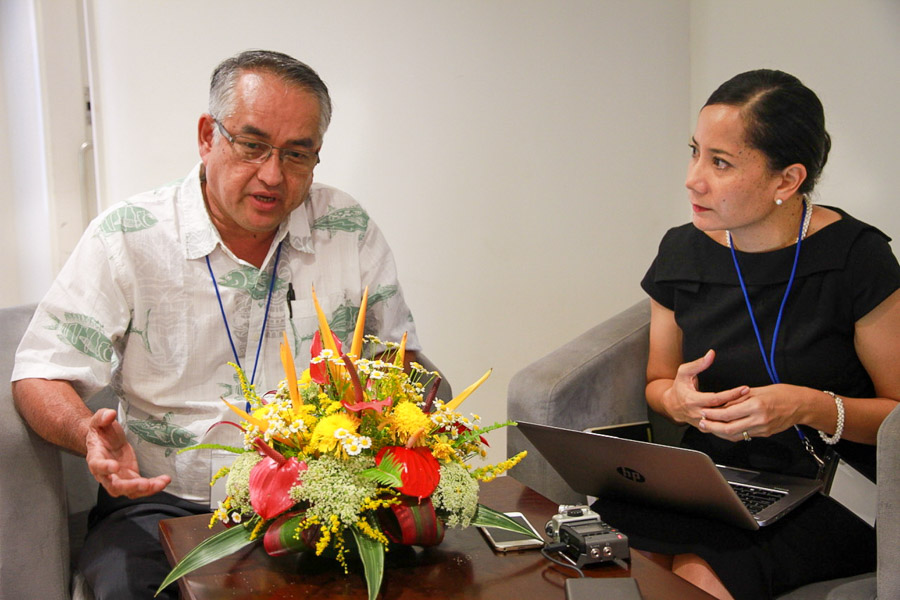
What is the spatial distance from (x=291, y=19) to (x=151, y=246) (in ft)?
3.51

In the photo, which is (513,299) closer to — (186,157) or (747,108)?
(186,157)

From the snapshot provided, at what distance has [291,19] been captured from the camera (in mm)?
2650

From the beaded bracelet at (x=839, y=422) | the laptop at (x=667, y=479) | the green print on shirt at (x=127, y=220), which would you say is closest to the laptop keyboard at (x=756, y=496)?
the laptop at (x=667, y=479)

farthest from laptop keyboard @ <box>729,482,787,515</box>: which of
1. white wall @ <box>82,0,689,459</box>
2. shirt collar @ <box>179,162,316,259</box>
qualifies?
white wall @ <box>82,0,689,459</box>

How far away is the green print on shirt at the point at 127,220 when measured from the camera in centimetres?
188

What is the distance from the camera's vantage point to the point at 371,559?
3.96 feet

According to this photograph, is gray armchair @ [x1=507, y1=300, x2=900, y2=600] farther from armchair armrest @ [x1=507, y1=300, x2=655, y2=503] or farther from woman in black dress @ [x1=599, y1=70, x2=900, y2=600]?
woman in black dress @ [x1=599, y1=70, x2=900, y2=600]

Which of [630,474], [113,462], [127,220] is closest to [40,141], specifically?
[127,220]

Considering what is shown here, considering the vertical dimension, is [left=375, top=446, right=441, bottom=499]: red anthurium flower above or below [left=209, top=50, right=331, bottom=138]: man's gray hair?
below

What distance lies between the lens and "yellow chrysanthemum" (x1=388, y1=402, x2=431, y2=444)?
1.29m

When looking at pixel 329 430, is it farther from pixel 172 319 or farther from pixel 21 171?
pixel 21 171

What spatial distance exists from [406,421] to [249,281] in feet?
2.70

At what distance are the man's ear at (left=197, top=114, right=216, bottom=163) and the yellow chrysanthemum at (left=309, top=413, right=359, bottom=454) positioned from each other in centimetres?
91

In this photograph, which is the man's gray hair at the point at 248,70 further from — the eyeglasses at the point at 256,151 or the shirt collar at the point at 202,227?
the shirt collar at the point at 202,227
